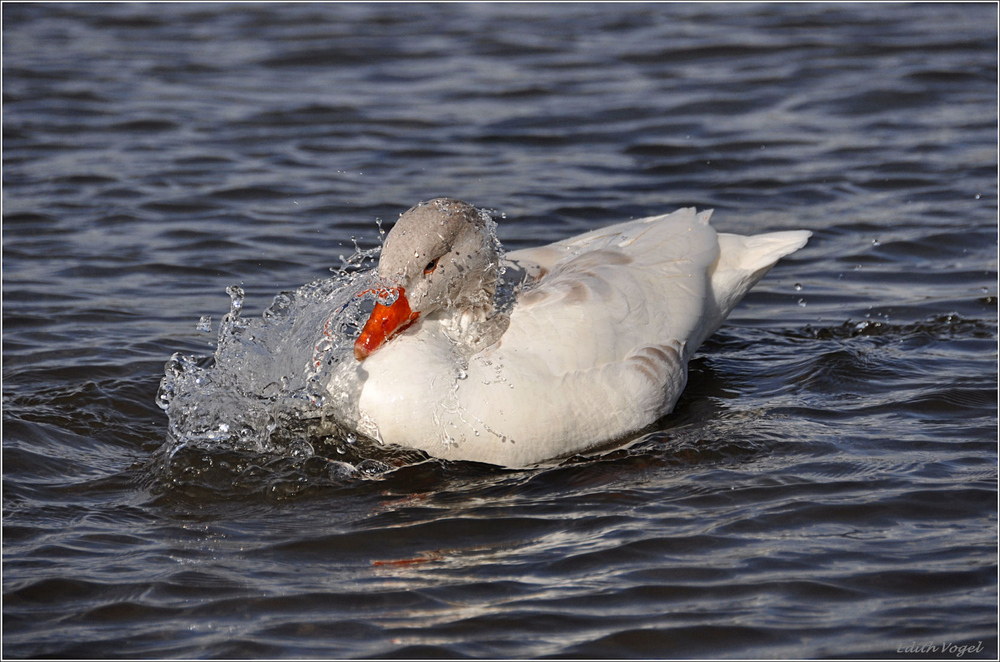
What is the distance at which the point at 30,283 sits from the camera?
26.5 ft

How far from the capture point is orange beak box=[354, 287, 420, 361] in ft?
18.7

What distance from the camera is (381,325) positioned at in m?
5.72

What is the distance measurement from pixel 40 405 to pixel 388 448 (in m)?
1.98

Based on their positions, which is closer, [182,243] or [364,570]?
[364,570]

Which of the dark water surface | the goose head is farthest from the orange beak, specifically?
the dark water surface

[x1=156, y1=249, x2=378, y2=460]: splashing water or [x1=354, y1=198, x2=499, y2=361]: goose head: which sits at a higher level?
[x1=354, y1=198, x2=499, y2=361]: goose head

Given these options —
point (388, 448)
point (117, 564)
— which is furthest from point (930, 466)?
point (117, 564)

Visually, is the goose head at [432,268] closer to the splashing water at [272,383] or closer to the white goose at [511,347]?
the white goose at [511,347]

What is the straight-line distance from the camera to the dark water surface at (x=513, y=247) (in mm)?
4430

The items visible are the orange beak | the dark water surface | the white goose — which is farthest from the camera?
the orange beak

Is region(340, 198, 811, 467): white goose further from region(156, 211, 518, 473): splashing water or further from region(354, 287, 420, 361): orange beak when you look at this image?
region(156, 211, 518, 473): splashing water

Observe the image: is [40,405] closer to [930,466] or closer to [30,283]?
[30,283]

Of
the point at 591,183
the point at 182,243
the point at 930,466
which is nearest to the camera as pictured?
the point at 930,466

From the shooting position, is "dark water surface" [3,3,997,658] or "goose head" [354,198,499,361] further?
"goose head" [354,198,499,361]
